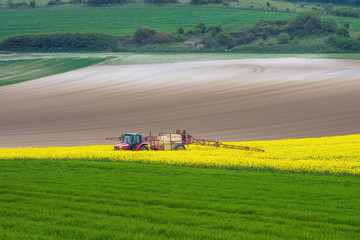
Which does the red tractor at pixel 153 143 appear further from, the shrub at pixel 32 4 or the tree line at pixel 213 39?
the shrub at pixel 32 4

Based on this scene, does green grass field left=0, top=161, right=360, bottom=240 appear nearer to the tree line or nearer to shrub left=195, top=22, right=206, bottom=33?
the tree line

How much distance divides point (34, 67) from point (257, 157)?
69.1m

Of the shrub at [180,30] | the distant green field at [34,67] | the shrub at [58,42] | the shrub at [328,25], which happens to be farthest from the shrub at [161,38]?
the shrub at [328,25]

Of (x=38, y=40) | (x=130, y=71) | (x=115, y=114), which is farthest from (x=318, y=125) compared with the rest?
(x=38, y=40)

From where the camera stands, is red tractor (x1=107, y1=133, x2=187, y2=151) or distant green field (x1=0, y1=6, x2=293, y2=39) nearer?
red tractor (x1=107, y1=133, x2=187, y2=151)

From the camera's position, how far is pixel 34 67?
297 feet

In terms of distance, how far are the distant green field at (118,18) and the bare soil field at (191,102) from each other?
4565 centimetres

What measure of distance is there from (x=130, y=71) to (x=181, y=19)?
56.8 meters

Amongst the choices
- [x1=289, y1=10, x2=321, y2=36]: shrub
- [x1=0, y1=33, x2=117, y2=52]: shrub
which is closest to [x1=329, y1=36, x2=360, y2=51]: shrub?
[x1=289, y1=10, x2=321, y2=36]: shrub

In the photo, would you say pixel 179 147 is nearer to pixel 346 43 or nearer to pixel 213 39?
pixel 346 43

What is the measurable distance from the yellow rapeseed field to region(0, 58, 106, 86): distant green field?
1978 inches

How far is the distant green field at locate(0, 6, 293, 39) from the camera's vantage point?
127 meters

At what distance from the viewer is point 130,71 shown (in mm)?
81938

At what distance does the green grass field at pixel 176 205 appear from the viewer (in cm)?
1278
